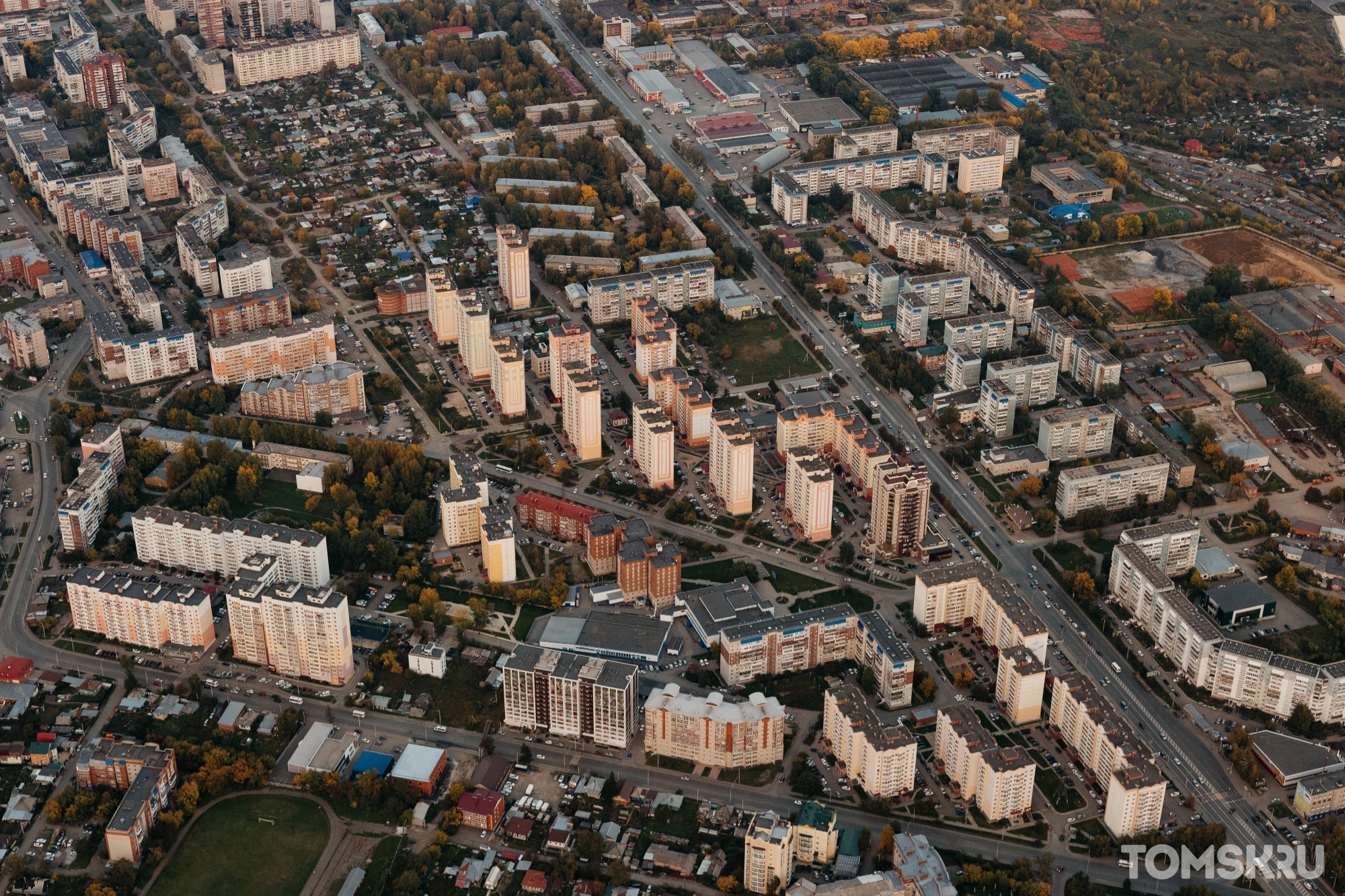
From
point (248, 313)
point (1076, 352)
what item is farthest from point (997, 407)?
point (248, 313)

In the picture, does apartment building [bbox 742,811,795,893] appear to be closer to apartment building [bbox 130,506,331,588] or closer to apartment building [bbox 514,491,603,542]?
apartment building [bbox 514,491,603,542]

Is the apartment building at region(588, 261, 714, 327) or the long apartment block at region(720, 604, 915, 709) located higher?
the apartment building at region(588, 261, 714, 327)

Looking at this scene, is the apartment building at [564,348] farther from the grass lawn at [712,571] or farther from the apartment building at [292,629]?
the apartment building at [292,629]

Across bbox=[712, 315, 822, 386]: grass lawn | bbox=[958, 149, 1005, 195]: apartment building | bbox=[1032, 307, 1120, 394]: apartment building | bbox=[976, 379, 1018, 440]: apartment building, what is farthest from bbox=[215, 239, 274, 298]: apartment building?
bbox=[958, 149, 1005, 195]: apartment building

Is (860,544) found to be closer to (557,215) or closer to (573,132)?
(557,215)

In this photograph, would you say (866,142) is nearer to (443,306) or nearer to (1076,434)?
(443,306)

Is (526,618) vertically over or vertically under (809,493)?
under

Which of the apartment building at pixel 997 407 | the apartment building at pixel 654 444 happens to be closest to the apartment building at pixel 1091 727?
the apartment building at pixel 997 407
